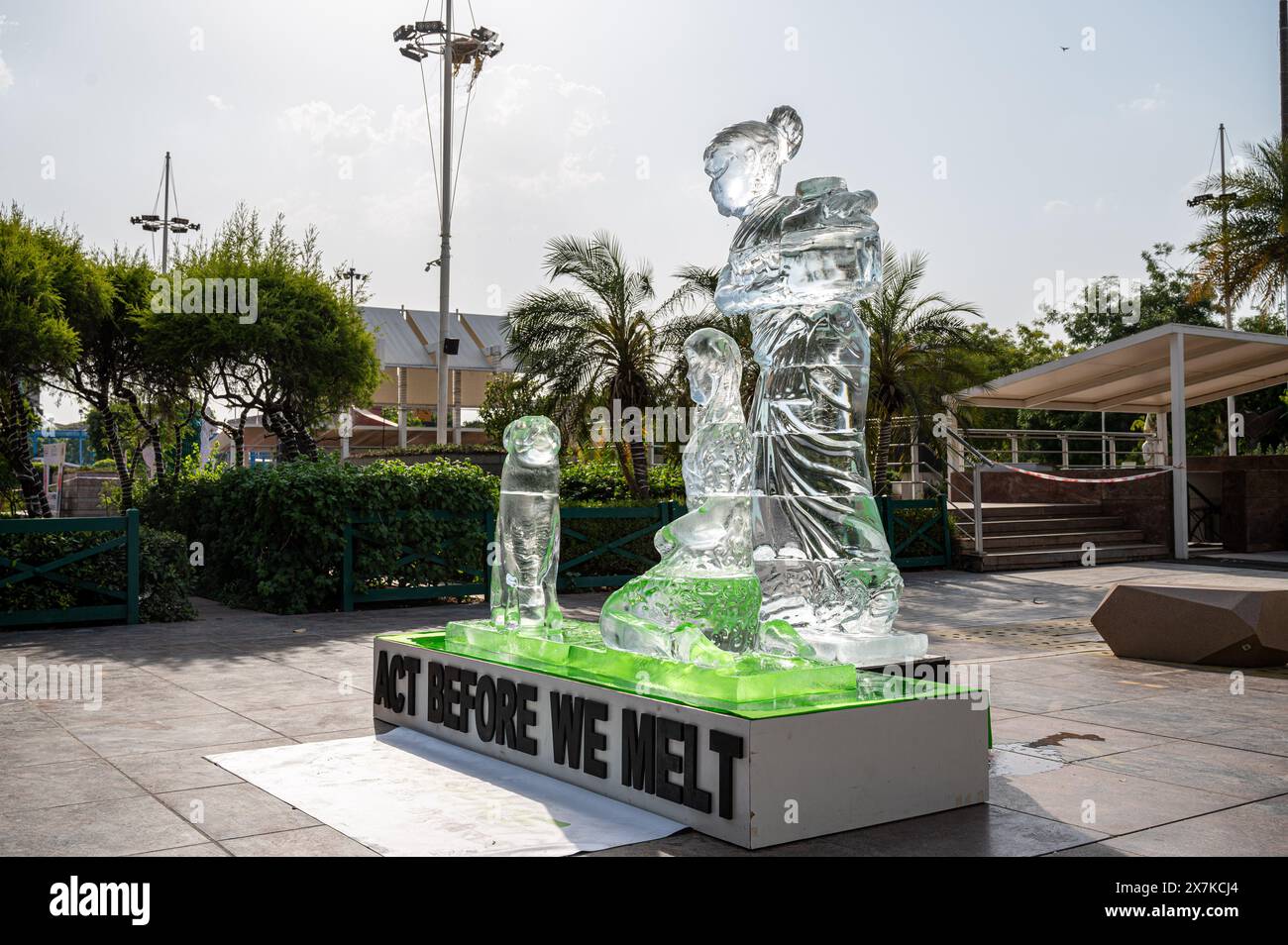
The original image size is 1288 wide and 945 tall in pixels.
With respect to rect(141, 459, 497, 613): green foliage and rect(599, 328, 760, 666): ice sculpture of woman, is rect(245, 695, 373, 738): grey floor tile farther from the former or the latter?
rect(141, 459, 497, 613): green foliage

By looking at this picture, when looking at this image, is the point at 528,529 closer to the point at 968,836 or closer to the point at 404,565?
A: the point at 968,836

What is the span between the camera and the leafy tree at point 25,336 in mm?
12664

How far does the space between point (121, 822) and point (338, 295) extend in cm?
1362

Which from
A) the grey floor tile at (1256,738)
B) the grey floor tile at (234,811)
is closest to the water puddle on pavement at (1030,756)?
the grey floor tile at (1256,738)

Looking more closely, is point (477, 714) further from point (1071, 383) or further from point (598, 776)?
point (1071, 383)

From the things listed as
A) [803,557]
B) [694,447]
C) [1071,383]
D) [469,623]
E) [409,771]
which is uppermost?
[1071,383]

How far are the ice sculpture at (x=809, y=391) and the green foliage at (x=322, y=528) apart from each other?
7.28m

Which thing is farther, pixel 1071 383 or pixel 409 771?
pixel 1071 383

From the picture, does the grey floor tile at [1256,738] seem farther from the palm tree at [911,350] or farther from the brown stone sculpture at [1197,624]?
the palm tree at [911,350]

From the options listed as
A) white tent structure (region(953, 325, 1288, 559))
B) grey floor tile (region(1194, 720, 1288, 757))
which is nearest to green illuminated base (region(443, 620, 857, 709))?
grey floor tile (region(1194, 720, 1288, 757))

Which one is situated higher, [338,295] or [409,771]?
[338,295]
